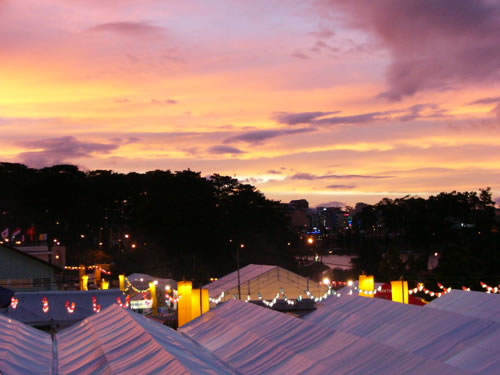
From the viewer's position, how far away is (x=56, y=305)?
25250 mm

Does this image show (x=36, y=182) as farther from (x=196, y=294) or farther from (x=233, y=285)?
(x=196, y=294)

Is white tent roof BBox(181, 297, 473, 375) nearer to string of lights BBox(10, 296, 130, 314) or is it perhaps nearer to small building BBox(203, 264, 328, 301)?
string of lights BBox(10, 296, 130, 314)

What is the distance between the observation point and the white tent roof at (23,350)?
11.6 m

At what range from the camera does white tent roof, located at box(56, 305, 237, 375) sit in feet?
34.9

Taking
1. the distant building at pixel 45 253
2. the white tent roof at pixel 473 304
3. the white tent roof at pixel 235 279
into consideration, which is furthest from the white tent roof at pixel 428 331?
the distant building at pixel 45 253

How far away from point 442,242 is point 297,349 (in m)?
49.4

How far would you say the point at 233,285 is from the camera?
103 feet

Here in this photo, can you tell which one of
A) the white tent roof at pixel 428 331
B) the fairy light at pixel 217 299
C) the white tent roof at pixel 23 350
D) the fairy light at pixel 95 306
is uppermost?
the white tent roof at pixel 428 331

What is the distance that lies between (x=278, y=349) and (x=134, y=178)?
60014 mm

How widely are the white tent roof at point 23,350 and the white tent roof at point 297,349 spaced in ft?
10.1

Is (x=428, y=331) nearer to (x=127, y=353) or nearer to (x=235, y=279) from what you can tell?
(x=127, y=353)

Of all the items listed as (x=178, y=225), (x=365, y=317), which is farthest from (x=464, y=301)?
(x=178, y=225)

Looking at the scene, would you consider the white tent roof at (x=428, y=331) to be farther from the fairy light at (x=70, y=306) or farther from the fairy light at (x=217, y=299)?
the fairy light at (x=217, y=299)

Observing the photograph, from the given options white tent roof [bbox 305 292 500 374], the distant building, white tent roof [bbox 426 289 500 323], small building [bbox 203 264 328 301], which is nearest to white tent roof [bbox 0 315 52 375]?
white tent roof [bbox 305 292 500 374]
